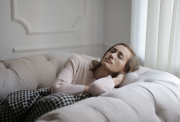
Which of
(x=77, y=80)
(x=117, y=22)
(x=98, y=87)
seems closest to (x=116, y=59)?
(x=77, y=80)

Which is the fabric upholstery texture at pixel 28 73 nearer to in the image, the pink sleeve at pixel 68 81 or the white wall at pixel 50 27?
the pink sleeve at pixel 68 81

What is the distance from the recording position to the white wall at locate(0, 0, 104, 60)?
220 cm

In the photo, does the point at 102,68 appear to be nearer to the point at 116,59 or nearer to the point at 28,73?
the point at 116,59

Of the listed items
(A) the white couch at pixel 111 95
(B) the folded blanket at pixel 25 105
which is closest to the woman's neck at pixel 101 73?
(A) the white couch at pixel 111 95

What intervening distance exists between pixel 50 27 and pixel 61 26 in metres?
→ 0.12

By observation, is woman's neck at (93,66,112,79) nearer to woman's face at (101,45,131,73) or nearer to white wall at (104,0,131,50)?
woman's face at (101,45,131,73)

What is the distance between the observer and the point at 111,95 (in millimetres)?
1077

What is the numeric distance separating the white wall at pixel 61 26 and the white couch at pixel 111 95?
1.90 ft

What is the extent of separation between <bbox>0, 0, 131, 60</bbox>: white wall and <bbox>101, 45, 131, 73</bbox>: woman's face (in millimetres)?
747

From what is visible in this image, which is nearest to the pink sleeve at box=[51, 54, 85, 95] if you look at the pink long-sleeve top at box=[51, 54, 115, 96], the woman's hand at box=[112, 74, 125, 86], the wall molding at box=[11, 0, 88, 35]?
the pink long-sleeve top at box=[51, 54, 115, 96]

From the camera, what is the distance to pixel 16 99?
3.88ft

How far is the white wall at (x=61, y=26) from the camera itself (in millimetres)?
2205

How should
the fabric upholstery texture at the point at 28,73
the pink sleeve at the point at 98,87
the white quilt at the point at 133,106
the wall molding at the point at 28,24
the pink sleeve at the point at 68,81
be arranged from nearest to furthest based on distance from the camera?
the white quilt at the point at 133,106, the pink sleeve at the point at 98,87, the pink sleeve at the point at 68,81, the fabric upholstery texture at the point at 28,73, the wall molding at the point at 28,24

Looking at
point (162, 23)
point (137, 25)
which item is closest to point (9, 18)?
point (137, 25)
